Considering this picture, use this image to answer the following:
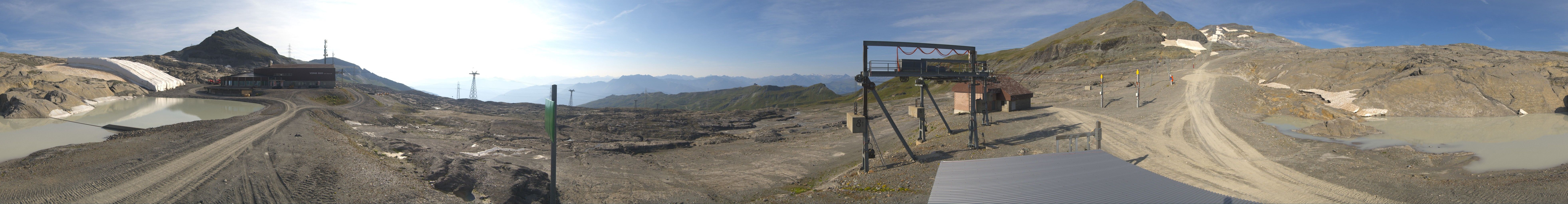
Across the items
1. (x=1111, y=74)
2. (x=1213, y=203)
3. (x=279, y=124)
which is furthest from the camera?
(x=1111, y=74)

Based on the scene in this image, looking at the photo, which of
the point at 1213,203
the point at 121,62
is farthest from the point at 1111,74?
the point at 121,62

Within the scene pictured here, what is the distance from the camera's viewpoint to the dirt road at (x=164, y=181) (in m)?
14.3

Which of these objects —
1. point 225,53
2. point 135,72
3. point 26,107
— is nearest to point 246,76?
point 135,72

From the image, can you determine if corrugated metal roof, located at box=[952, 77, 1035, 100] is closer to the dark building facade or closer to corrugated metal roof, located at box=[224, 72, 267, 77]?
the dark building facade

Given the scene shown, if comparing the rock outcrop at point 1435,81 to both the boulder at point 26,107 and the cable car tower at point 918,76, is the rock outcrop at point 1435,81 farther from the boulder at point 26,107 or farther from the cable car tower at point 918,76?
the boulder at point 26,107

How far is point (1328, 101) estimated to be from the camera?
33406 millimetres

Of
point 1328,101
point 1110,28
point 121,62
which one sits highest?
point 1110,28

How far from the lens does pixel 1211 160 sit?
61.2 ft

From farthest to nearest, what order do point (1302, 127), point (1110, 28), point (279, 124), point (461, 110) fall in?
point (1110, 28) → point (461, 110) → point (279, 124) → point (1302, 127)

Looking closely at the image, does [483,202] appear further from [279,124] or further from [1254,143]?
[1254,143]

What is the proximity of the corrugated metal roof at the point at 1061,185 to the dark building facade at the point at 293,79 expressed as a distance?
9747 cm

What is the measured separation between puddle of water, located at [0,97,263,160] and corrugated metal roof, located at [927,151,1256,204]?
33.8 m

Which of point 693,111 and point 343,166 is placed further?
point 693,111

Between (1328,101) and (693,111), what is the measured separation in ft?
195
